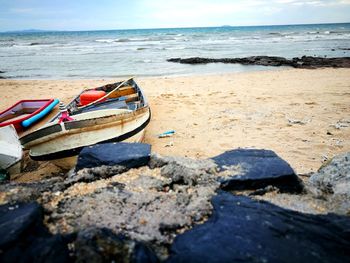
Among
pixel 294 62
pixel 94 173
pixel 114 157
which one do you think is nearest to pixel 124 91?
pixel 114 157

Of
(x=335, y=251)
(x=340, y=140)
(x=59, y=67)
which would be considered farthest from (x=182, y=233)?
(x=59, y=67)

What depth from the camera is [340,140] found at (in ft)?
16.5

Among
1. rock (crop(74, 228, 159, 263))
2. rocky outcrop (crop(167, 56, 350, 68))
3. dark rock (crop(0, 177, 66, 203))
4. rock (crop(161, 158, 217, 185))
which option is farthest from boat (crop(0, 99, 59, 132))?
rocky outcrop (crop(167, 56, 350, 68))

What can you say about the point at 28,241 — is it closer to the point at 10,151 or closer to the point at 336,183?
the point at 336,183

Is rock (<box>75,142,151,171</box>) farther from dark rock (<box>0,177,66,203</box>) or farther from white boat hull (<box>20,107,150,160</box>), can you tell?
white boat hull (<box>20,107,150,160</box>)

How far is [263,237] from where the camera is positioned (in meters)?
1.57

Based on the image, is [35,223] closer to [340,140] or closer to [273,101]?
[340,140]

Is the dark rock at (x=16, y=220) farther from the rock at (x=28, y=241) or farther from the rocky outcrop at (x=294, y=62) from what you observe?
the rocky outcrop at (x=294, y=62)

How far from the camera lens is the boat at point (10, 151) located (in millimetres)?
3874

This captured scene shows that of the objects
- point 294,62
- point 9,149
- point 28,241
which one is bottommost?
point 9,149

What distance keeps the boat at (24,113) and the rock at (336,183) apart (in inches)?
249

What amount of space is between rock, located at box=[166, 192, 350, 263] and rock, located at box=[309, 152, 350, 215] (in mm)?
242

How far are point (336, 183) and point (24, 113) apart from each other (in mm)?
8497

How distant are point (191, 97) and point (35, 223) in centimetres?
784
